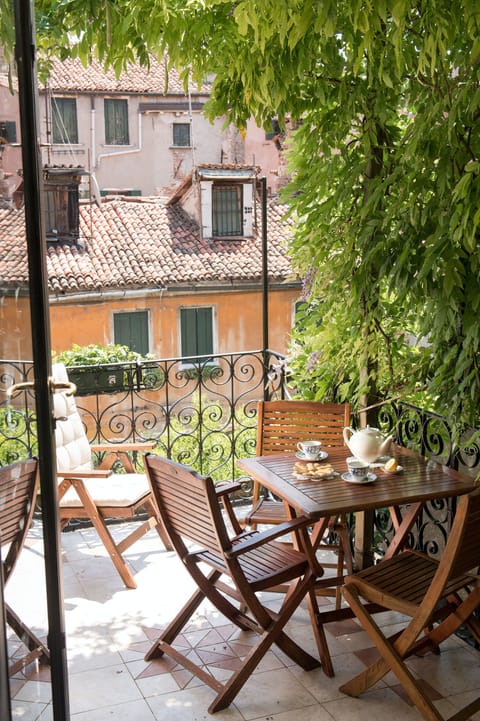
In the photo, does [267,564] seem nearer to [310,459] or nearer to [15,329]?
[310,459]

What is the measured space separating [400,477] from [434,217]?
3.72 ft

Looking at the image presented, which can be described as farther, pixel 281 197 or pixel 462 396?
pixel 281 197

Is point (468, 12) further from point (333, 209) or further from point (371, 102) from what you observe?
point (333, 209)

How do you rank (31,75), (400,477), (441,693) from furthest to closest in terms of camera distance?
(400,477) → (441,693) → (31,75)

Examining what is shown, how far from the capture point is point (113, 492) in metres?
4.31

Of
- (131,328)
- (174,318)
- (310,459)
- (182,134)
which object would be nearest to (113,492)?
(310,459)

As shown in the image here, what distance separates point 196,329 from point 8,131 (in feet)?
47.6

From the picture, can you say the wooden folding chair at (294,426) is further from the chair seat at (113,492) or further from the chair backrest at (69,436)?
the chair backrest at (69,436)

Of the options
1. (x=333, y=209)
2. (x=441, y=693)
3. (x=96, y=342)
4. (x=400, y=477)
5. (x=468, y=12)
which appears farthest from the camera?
(x=96, y=342)

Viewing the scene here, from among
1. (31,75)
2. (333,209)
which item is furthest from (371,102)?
(31,75)

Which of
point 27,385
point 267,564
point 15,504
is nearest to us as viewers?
point 15,504

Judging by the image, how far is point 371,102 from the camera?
12.4 ft

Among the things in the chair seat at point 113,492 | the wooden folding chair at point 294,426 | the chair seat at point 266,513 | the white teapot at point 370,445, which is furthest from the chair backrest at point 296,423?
the chair seat at point 113,492

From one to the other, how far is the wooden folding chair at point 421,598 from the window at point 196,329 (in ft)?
43.3
